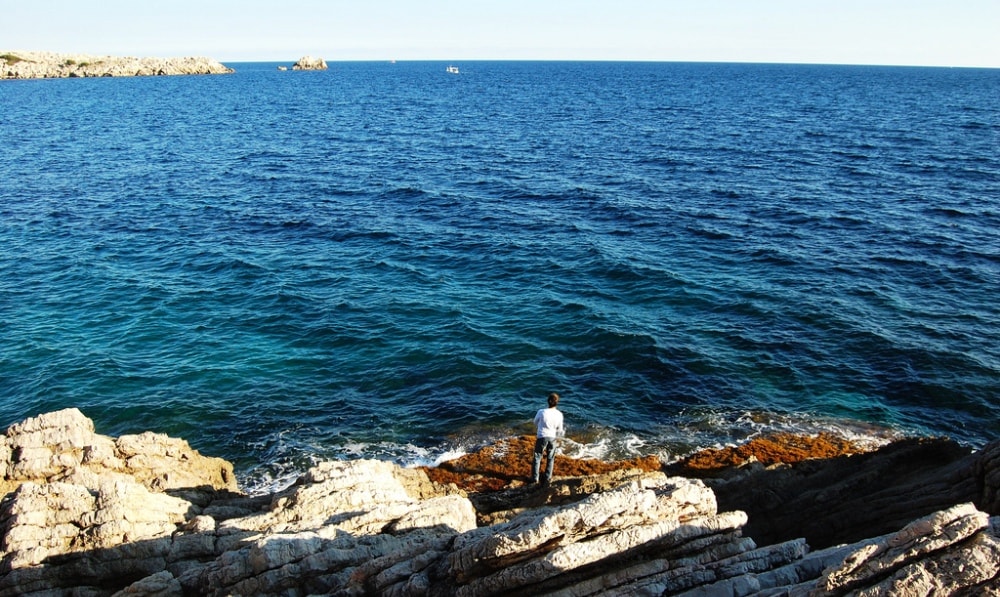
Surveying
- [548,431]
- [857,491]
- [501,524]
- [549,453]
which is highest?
[501,524]

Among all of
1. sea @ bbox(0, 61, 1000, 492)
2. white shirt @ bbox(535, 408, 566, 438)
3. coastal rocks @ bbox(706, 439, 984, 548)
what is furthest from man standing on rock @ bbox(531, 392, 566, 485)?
coastal rocks @ bbox(706, 439, 984, 548)

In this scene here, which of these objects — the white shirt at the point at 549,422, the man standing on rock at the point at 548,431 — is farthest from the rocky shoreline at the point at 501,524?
the white shirt at the point at 549,422

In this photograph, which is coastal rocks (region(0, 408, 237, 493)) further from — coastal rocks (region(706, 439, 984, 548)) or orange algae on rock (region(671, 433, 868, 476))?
coastal rocks (region(706, 439, 984, 548))

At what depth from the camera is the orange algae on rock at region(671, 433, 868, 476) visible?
20156 mm

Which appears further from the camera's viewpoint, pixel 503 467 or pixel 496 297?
pixel 496 297

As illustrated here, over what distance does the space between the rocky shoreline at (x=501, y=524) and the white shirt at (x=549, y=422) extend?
1.45 metres

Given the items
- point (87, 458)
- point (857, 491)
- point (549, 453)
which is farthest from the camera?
point (549, 453)

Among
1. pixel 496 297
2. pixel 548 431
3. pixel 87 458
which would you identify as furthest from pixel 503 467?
pixel 496 297

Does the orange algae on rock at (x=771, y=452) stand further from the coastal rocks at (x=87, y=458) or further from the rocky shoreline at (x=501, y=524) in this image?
the coastal rocks at (x=87, y=458)

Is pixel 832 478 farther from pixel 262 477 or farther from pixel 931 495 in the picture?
pixel 262 477

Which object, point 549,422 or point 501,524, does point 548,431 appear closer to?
point 549,422

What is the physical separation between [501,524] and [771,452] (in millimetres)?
13430

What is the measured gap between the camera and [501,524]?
1136 cm

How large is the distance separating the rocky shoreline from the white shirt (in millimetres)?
1448
